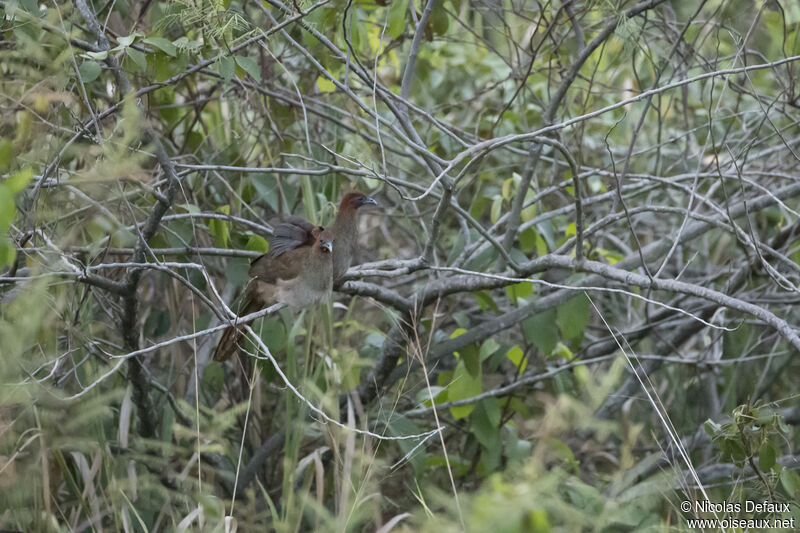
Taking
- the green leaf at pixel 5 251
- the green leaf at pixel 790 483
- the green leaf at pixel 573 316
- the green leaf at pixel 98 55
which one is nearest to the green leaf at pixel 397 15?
the green leaf at pixel 98 55

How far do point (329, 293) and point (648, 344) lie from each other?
6.61 ft

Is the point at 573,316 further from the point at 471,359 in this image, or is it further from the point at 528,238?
the point at 471,359

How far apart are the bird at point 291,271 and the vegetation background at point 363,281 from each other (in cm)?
9

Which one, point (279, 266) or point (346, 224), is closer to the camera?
point (279, 266)

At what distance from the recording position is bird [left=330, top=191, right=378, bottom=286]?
10.5 feet

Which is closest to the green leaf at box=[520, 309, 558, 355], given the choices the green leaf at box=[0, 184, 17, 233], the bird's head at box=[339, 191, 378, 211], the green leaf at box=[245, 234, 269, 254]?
the bird's head at box=[339, 191, 378, 211]

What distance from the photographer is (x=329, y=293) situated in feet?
9.64

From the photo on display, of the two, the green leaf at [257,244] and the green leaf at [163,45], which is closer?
the green leaf at [163,45]

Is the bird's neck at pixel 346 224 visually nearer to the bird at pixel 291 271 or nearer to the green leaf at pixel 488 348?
the bird at pixel 291 271

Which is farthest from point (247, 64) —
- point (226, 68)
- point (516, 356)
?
point (516, 356)

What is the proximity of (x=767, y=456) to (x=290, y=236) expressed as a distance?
1.79 meters

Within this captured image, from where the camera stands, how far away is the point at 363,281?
3486 mm

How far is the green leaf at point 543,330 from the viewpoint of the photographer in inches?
122

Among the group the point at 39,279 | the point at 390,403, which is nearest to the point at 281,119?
the point at 390,403
